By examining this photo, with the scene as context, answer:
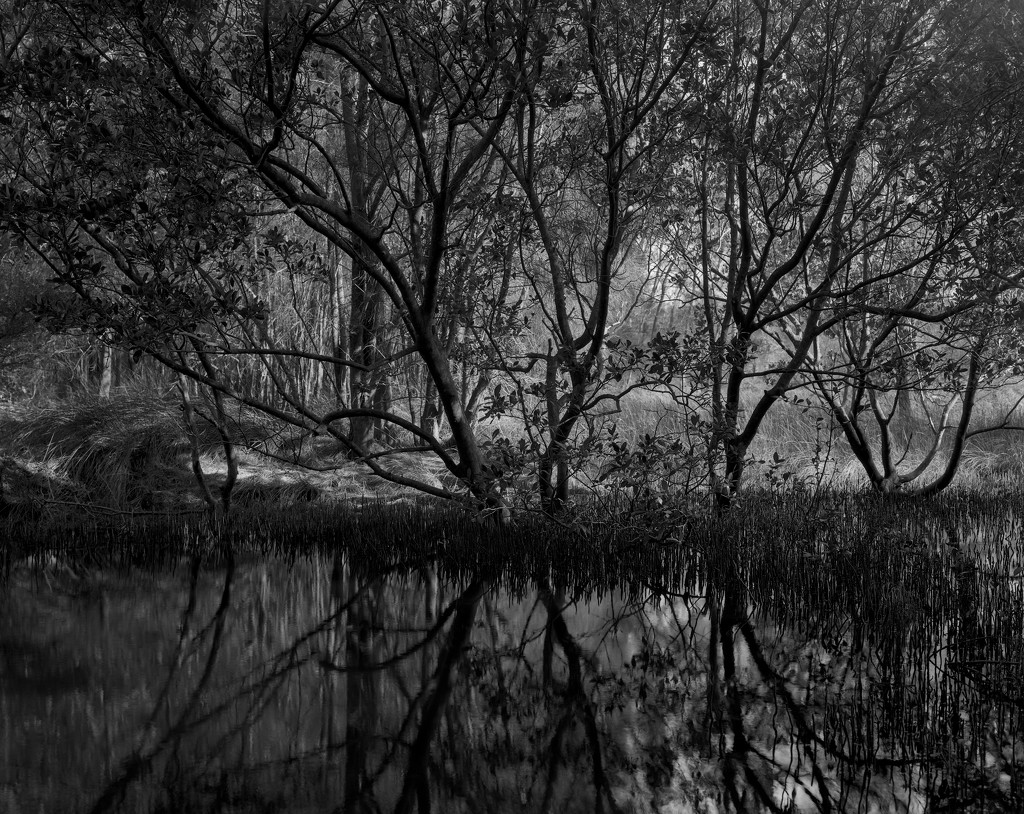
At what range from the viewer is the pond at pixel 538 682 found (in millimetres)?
Result: 3082

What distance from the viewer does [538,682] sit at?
428 centimetres

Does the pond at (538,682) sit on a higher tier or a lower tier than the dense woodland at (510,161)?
lower

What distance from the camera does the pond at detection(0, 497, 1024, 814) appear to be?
10.1 feet

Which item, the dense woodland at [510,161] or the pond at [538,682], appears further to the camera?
the dense woodland at [510,161]

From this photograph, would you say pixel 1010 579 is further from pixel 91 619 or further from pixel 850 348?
pixel 91 619

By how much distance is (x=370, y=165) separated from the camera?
33.4 ft

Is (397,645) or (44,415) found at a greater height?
(44,415)

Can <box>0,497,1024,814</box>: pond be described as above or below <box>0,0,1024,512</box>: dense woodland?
below

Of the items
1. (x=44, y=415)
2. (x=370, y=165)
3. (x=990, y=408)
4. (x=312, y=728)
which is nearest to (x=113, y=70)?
(x=312, y=728)

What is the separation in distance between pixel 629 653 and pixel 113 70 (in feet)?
13.0

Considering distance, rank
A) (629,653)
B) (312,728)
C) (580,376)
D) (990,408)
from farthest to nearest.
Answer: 1. (990,408)
2. (580,376)
3. (629,653)
4. (312,728)

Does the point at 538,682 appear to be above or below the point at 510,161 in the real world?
below

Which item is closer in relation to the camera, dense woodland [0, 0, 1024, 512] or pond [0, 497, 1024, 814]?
pond [0, 497, 1024, 814]

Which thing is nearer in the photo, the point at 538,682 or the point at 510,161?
the point at 538,682
